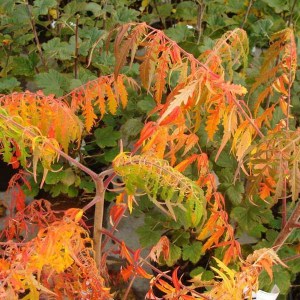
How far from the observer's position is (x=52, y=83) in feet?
5.95

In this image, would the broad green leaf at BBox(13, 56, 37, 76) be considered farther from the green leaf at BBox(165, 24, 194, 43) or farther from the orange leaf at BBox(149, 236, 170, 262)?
the orange leaf at BBox(149, 236, 170, 262)

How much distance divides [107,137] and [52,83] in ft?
0.81

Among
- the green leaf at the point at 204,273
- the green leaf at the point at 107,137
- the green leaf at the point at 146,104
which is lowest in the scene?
the green leaf at the point at 204,273

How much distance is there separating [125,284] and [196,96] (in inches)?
34.8

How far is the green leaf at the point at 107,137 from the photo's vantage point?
185cm

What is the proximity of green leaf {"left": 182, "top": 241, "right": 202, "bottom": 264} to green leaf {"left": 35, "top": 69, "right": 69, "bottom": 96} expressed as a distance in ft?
1.99

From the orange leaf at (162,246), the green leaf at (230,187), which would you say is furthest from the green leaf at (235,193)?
the orange leaf at (162,246)

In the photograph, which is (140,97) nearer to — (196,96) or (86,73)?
(86,73)

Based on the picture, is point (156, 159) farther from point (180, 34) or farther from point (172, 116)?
point (180, 34)

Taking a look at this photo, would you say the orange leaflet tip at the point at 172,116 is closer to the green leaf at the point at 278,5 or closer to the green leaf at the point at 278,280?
the green leaf at the point at 278,280

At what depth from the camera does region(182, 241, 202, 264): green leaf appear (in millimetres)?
1602

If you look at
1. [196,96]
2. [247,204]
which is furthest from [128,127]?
[196,96]

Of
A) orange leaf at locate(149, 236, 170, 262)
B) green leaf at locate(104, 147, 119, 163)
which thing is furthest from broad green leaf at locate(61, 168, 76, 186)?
orange leaf at locate(149, 236, 170, 262)

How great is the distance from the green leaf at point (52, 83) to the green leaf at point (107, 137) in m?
0.18
